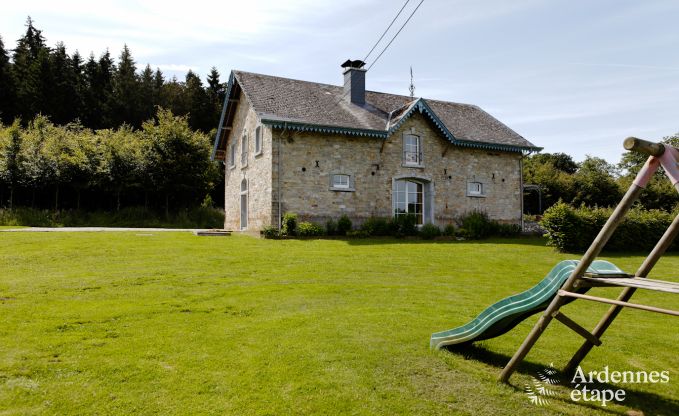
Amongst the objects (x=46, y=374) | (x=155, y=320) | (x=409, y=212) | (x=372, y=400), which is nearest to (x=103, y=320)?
(x=155, y=320)

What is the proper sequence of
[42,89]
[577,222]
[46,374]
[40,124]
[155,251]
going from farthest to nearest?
1. [42,89]
2. [40,124]
3. [577,222]
4. [155,251]
5. [46,374]


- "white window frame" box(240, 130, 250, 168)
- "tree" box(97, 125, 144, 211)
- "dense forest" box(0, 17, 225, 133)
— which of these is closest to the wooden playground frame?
"white window frame" box(240, 130, 250, 168)

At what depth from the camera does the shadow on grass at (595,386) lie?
3.92 meters

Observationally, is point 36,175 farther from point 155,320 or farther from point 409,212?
point 155,320

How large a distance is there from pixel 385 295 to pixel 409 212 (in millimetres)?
13642

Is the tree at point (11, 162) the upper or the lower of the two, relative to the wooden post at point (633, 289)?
upper

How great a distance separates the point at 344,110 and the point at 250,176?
17.6ft

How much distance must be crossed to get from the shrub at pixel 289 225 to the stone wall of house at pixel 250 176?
3.57 feet

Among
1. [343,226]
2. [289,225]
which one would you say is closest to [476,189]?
[343,226]

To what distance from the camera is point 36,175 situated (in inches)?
1024

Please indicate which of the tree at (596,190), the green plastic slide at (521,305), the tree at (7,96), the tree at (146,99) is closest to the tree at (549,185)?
the tree at (596,190)

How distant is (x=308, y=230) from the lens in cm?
1756

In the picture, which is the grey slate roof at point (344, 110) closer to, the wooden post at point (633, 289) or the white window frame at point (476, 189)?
the white window frame at point (476, 189)

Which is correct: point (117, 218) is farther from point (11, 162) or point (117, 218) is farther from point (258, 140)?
point (258, 140)
